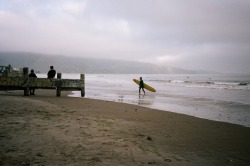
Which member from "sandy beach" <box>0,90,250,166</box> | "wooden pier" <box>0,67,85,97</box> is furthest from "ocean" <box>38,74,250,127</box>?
"sandy beach" <box>0,90,250,166</box>

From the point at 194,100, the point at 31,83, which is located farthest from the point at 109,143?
the point at 194,100

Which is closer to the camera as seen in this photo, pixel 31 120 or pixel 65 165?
pixel 65 165

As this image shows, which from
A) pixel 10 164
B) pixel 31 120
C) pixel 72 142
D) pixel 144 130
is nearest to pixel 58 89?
pixel 31 120

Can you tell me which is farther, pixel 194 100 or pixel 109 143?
pixel 194 100

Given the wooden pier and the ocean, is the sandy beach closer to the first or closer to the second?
the ocean

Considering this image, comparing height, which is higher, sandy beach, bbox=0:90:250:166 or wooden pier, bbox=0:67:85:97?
wooden pier, bbox=0:67:85:97

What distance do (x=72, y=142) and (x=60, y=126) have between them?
1573 mm

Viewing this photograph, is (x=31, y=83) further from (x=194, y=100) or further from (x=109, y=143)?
(x=194, y=100)

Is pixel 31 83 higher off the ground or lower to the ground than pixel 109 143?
higher

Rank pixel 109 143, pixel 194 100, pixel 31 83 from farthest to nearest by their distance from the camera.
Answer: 1. pixel 194 100
2. pixel 31 83
3. pixel 109 143

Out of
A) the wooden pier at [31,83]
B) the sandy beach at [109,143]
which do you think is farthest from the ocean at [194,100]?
the sandy beach at [109,143]

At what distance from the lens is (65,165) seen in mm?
4219

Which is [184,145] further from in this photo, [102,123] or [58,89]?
[58,89]

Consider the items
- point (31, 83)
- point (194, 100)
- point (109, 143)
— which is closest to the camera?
point (109, 143)
